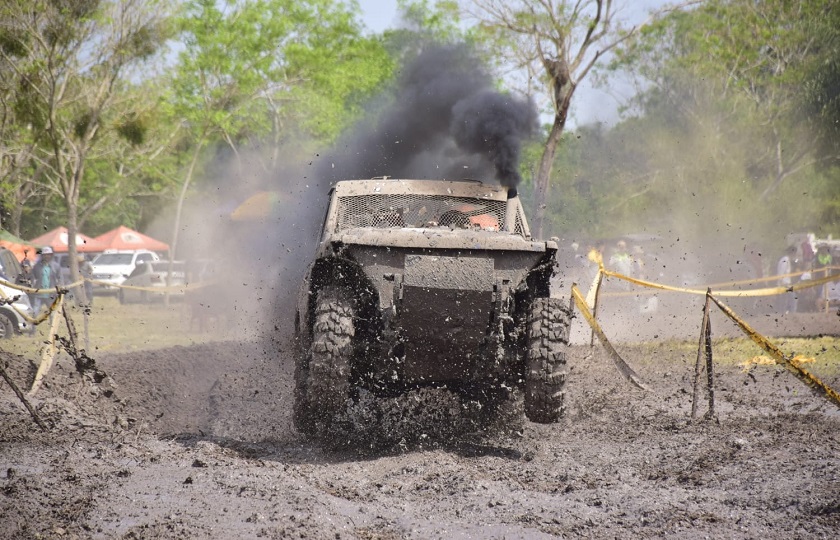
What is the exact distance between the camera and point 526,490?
5555mm

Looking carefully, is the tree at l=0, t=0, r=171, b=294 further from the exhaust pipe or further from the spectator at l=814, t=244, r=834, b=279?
the spectator at l=814, t=244, r=834, b=279

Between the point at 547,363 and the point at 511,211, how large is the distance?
2.16 m

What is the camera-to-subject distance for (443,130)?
519 inches

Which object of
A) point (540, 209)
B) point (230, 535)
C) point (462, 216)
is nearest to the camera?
point (230, 535)

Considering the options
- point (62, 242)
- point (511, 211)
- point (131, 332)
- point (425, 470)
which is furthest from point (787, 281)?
point (62, 242)

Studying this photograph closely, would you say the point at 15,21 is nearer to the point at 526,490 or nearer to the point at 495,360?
the point at 495,360

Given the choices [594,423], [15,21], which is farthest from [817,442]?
[15,21]

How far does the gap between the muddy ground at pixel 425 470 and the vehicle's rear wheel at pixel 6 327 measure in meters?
4.87

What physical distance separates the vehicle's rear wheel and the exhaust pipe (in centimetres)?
883

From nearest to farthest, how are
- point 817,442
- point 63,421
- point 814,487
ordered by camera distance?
point 814,487
point 817,442
point 63,421

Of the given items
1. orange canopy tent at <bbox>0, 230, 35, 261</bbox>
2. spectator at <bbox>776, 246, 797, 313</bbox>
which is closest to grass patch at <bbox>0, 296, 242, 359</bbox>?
orange canopy tent at <bbox>0, 230, 35, 261</bbox>

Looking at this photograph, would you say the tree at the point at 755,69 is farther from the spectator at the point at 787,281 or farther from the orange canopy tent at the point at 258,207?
the orange canopy tent at the point at 258,207

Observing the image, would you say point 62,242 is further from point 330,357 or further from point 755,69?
point 330,357

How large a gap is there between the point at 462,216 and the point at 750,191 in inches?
972
